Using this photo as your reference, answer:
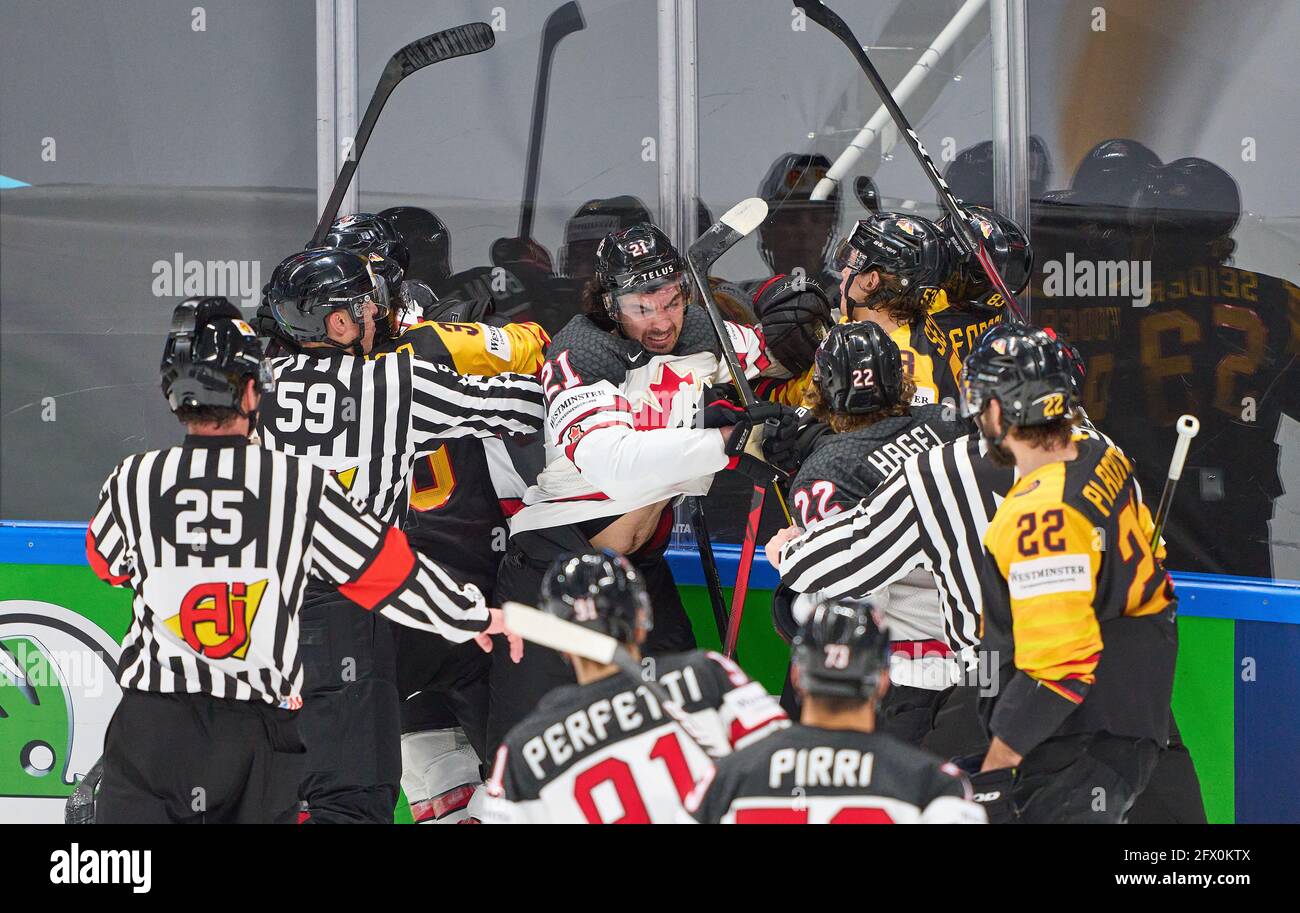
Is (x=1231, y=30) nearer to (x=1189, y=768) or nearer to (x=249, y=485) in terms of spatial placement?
(x=1189, y=768)

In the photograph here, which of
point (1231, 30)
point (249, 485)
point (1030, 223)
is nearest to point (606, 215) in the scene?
point (1030, 223)

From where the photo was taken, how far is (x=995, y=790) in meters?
2.47

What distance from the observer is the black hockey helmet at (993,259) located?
3.68 meters

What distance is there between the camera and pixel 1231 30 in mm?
3762

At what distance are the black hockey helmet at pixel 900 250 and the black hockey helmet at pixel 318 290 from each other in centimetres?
109

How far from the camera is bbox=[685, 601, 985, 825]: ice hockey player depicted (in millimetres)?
1957

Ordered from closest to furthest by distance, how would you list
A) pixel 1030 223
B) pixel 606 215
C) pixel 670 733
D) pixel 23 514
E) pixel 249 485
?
pixel 670 733, pixel 249 485, pixel 1030 223, pixel 606 215, pixel 23 514

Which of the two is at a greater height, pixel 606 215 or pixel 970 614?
pixel 606 215

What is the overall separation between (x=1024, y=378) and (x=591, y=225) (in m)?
2.11

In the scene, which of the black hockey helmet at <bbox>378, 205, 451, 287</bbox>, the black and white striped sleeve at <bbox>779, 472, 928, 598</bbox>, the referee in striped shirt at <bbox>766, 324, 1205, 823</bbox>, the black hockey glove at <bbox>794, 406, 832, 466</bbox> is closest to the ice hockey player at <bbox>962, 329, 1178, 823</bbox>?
the referee in striped shirt at <bbox>766, 324, 1205, 823</bbox>

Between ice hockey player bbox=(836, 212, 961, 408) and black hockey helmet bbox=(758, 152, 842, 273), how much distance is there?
2.49ft
